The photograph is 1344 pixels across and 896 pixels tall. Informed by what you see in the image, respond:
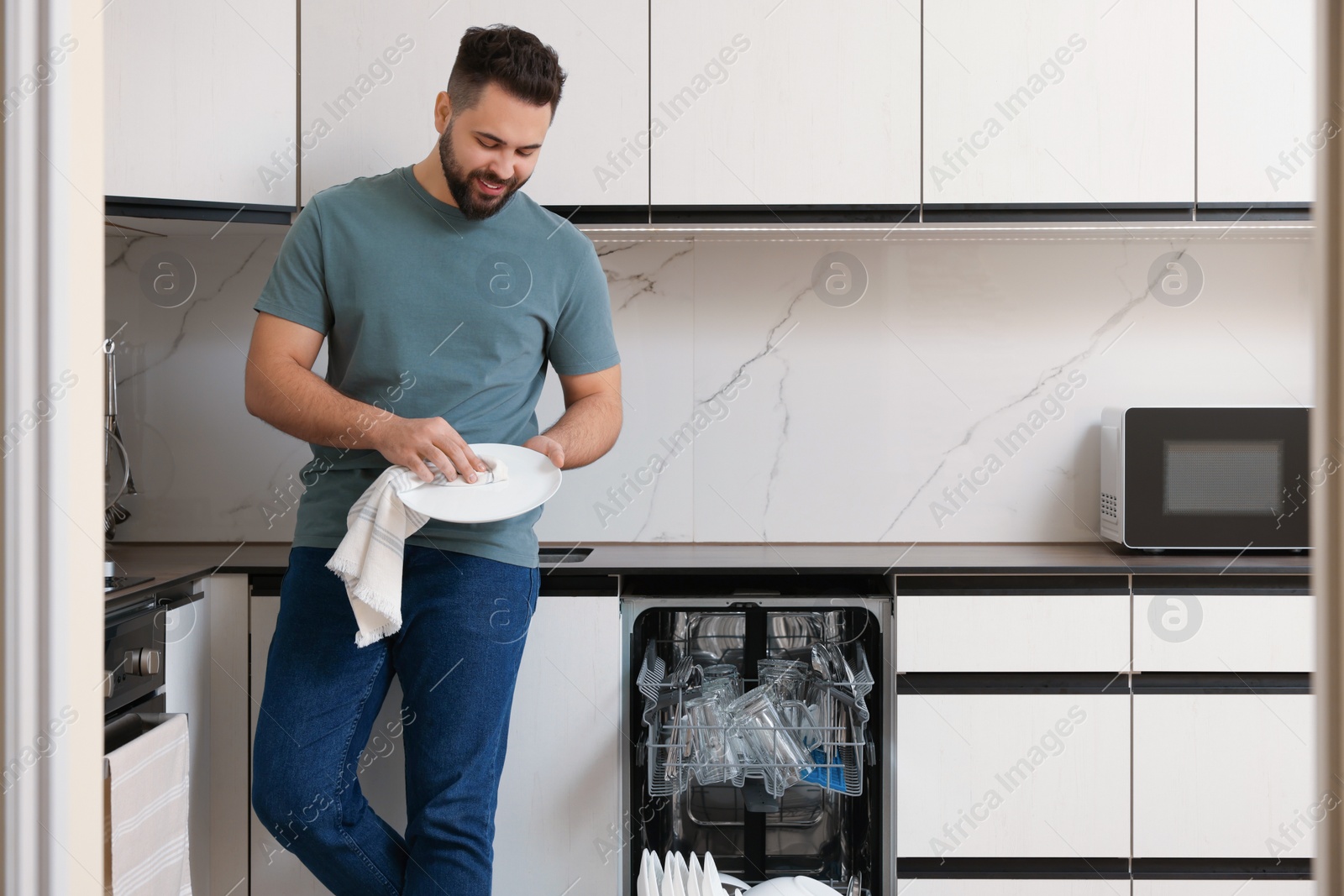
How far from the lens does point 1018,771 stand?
1.83 metres

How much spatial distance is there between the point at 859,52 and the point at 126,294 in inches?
67.9

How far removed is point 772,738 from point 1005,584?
1.73ft

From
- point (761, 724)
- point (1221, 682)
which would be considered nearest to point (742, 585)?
point (761, 724)

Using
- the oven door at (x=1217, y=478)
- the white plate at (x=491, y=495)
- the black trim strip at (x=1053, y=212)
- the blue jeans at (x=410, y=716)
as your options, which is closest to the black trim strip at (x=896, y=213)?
the black trim strip at (x=1053, y=212)

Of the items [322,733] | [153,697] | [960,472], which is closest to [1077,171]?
[960,472]

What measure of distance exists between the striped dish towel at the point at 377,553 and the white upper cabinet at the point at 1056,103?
1.24 m

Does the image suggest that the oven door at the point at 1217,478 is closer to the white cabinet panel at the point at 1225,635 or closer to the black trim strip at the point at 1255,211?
the white cabinet panel at the point at 1225,635

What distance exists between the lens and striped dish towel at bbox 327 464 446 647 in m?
1.43

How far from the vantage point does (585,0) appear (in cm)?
200

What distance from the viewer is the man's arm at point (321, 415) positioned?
4.80 ft

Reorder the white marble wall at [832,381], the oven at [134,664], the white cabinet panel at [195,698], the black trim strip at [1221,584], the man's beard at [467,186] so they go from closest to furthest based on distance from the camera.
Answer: the oven at [134,664] < the man's beard at [467,186] < the white cabinet panel at [195,698] < the black trim strip at [1221,584] < the white marble wall at [832,381]

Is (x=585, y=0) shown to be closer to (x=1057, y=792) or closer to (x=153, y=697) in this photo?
(x=153, y=697)

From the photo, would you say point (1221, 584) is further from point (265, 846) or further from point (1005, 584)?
point (265, 846)

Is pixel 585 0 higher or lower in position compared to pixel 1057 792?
higher
